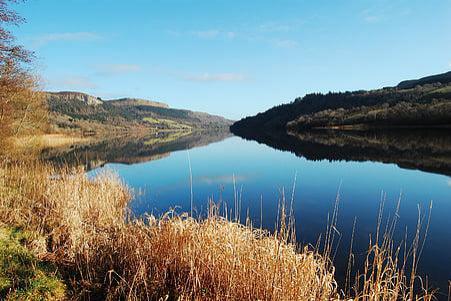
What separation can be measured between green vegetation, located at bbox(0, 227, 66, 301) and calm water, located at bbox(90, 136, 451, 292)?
11.5ft

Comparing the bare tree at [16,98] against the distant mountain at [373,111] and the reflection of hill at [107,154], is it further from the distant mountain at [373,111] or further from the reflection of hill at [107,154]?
the distant mountain at [373,111]

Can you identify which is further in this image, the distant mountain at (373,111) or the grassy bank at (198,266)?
the distant mountain at (373,111)

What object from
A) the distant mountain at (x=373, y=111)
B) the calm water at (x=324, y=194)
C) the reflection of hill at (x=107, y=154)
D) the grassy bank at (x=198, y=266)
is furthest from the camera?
the distant mountain at (x=373, y=111)

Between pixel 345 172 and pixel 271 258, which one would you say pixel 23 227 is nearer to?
pixel 271 258

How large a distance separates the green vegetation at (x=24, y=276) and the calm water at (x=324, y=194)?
3519mm

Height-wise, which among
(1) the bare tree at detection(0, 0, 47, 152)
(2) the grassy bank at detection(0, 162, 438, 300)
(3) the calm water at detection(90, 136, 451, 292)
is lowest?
(3) the calm water at detection(90, 136, 451, 292)

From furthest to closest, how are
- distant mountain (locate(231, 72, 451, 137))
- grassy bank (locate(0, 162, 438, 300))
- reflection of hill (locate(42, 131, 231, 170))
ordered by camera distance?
distant mountain (locate(231, 72, 451, 137))
reflection of hill (locate(42, 131, 231, 170))
grassy bank (locate(0, 162, 438, 300))

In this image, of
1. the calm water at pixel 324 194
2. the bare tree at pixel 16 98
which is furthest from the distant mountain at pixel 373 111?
the bare tree at pixel 16 98

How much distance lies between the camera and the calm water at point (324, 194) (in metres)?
12.4

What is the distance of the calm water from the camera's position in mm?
12383

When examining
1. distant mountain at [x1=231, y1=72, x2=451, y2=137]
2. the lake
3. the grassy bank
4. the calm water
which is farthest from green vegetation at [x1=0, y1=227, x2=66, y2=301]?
distant mountain at [x1=231, y1=72, x2=451, y2=137]

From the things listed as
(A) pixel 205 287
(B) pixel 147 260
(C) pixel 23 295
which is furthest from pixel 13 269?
(A) pixel 205 287

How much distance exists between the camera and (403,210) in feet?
53.8

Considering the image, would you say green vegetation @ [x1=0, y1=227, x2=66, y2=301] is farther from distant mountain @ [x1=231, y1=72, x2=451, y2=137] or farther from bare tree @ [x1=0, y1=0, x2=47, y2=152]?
distant mountain @ [x1=231, y1=72, x2=451, y2=137]
